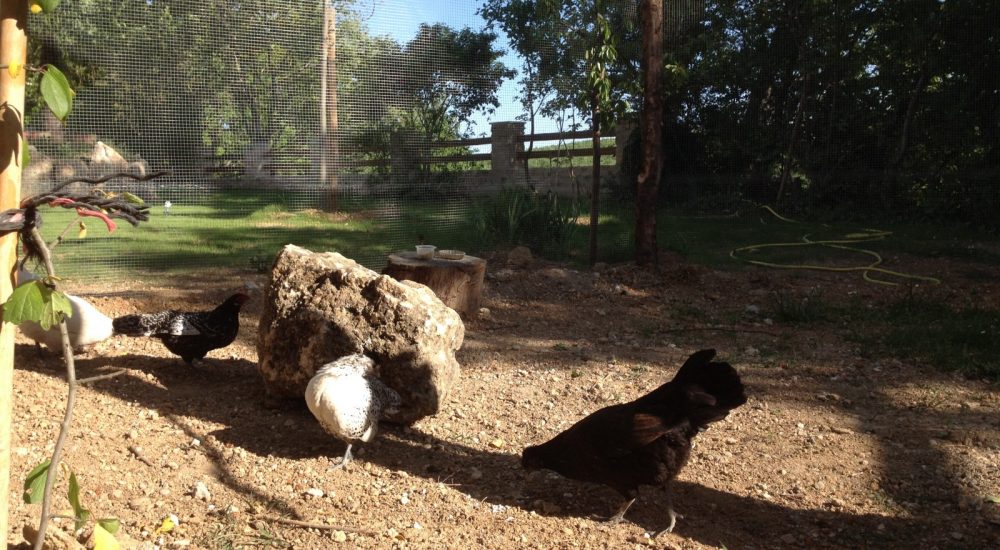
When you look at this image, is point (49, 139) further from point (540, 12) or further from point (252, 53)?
point (540, 12)

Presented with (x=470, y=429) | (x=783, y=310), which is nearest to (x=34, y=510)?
(x=470, y=429)

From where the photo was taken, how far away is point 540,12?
769 cm

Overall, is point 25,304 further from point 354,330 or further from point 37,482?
point 354,330

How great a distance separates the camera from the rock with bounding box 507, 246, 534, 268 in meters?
7.97

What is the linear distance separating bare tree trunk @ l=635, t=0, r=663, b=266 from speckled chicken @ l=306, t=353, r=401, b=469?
193 inches

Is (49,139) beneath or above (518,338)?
above

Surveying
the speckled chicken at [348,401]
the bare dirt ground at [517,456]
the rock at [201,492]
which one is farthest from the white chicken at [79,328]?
the rock at [201,492]

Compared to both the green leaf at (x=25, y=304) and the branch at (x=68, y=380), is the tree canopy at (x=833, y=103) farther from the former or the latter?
the green leaf at (x=25, y=304)

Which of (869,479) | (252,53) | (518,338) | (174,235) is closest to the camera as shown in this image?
(869,479)

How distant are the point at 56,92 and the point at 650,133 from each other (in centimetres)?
698

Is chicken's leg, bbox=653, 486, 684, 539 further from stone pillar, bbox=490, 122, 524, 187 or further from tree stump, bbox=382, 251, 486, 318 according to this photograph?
stone pillar, bbox=490, 122, 524, 187

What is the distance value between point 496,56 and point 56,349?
4936 millimetres

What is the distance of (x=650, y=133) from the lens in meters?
7.76

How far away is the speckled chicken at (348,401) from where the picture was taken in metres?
3.19
